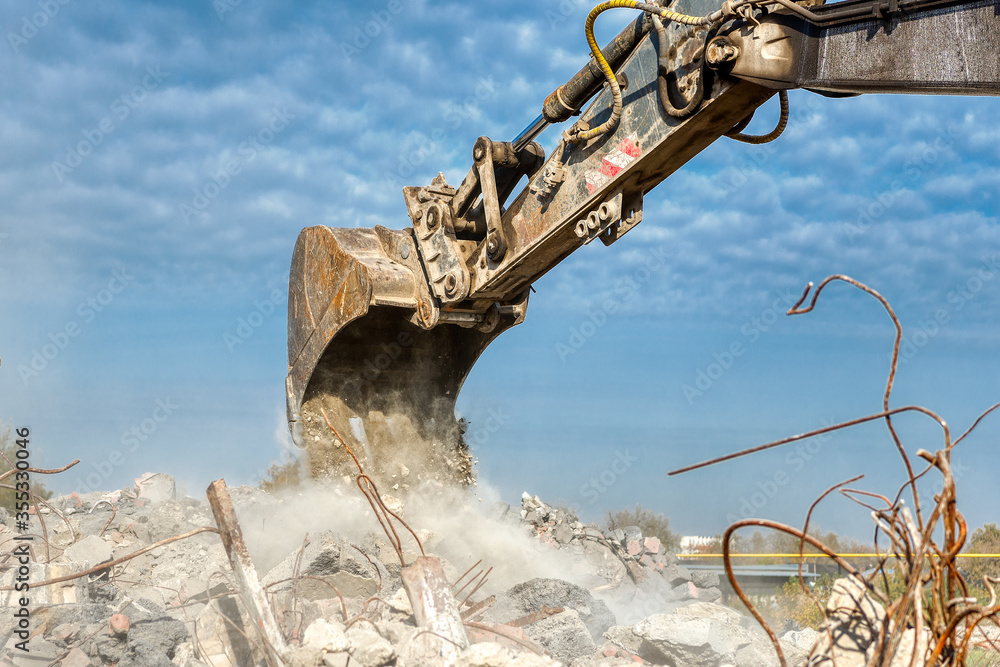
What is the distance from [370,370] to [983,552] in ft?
33.8

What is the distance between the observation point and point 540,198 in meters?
4.80

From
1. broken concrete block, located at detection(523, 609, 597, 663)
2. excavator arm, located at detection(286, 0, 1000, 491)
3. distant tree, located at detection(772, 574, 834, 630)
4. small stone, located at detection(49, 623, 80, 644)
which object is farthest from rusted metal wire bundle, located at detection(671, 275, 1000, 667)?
distant tree, located at detection(772, 574, 834, 630)

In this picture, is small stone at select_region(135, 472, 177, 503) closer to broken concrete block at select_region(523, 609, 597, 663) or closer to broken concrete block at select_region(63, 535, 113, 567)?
broken concrete block at select_region(63, 535, 113, 567)

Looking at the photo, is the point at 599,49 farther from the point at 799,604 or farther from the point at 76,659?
the point at 799,604

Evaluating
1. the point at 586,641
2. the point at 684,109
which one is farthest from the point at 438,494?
the point at 684,109

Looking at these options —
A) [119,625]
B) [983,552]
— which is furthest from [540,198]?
[983,552]

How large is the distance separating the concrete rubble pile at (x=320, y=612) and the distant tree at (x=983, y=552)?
15.5 feet

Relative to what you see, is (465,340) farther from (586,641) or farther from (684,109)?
(684,109)

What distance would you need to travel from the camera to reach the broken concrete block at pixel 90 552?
640 centimetres

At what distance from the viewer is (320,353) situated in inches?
245

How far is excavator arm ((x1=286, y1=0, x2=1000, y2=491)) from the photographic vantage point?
3.03 meters

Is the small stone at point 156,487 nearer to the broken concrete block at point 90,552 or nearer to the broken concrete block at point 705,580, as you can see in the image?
the broken concrete block at point 90,552

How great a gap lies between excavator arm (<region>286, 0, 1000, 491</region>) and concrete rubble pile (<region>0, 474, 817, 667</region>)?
1.00 m

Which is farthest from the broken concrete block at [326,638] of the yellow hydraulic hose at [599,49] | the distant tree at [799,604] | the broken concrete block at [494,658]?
the distant tree at [799,604]
